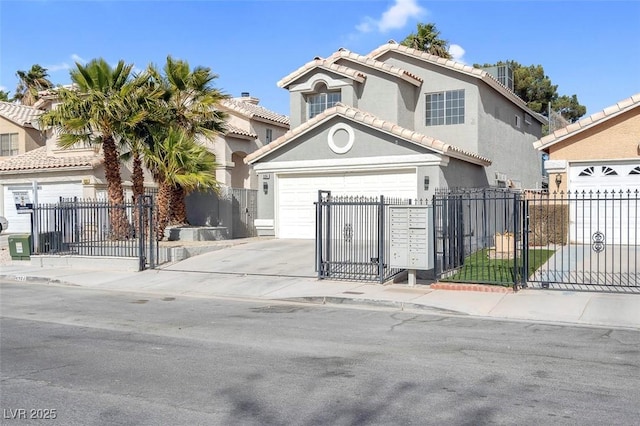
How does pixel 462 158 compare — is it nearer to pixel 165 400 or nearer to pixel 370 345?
pixel 370 345

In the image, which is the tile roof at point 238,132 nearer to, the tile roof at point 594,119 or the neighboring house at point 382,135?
the neighboring house at point 382,135

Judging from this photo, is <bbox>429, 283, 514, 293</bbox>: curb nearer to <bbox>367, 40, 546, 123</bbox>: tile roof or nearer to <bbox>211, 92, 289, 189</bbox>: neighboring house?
<bbox>367, 40, 546, 123</bbox>: tile roof

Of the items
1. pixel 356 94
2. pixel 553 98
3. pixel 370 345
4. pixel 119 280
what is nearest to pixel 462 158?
pixel 356 94

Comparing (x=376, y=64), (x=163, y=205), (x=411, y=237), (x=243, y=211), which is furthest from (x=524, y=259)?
(x=243, y=211)

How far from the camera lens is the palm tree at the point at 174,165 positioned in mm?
20516

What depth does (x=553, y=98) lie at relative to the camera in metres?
50.6

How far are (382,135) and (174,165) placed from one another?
6.87 metres

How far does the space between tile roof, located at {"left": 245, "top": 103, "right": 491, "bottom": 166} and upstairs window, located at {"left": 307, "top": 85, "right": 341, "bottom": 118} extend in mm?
3079

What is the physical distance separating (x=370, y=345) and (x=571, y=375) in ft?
8.49

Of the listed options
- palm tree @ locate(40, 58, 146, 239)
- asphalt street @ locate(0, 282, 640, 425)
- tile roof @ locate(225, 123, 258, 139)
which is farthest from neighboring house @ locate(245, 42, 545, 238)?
asphalt street @ locate(0, 282, 640, 425)

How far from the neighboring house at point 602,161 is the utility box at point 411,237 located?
6.58m

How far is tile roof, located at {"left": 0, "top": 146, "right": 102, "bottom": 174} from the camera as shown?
1005 inches

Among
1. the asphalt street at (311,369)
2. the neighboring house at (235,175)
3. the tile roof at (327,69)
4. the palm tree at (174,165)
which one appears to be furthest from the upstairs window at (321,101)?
the asphalt street at (311,369)

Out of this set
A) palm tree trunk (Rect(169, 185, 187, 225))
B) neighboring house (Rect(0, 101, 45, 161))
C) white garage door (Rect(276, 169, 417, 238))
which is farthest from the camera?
neighboring house (Rect(0, 101, 45, 161))
